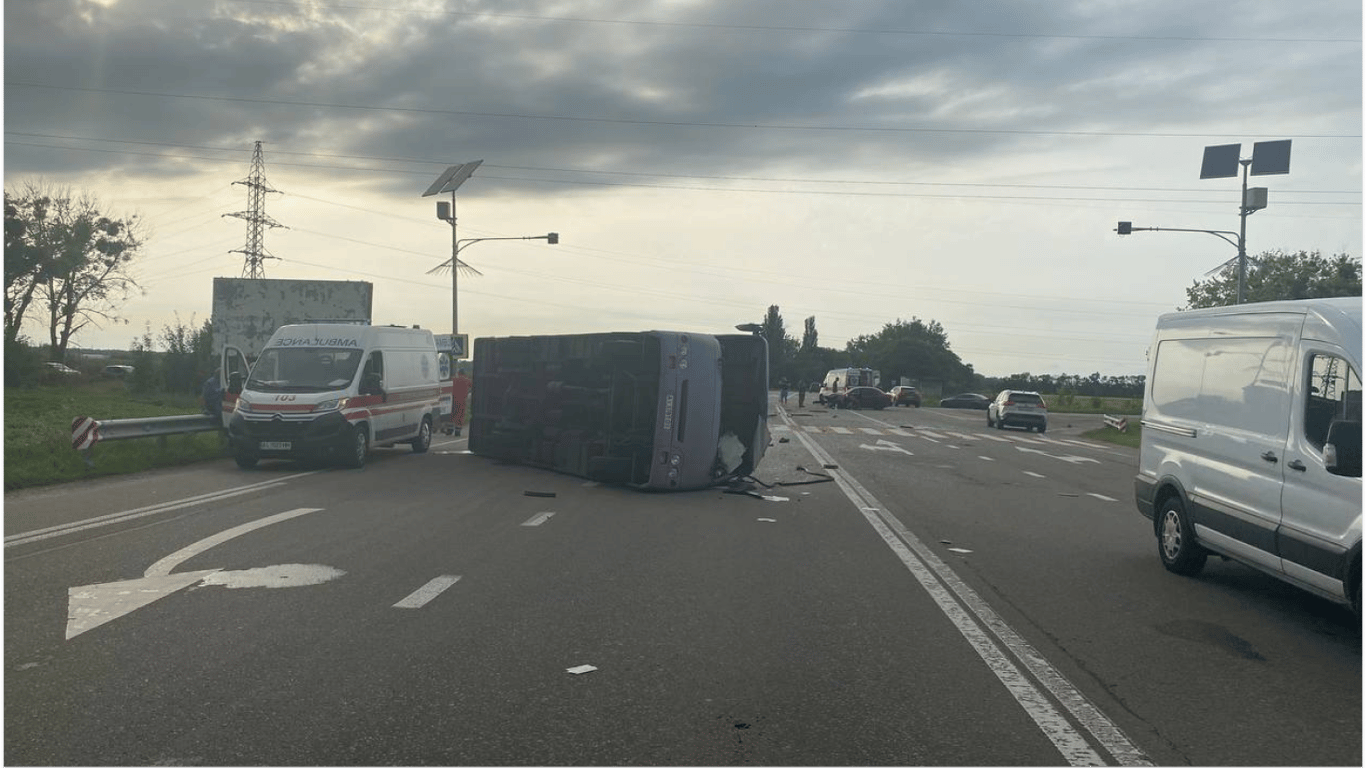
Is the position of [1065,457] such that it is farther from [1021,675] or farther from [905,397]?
[905,397]

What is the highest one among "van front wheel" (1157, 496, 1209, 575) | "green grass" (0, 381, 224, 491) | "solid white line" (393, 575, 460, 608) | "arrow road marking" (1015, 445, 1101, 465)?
"van front wheel" (1157, 496, 1209, 575)

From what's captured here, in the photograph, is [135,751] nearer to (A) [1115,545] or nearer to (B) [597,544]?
(B) [597,544]

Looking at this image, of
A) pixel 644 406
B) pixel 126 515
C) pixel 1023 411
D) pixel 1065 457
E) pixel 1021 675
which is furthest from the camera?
pixel 1023 411

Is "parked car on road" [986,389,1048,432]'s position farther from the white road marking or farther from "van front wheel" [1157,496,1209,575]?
"van front wheel" [1157,496,1209,575]

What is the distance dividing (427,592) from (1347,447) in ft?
19.1

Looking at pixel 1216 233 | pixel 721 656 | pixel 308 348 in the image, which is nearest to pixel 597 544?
pixel 721 656

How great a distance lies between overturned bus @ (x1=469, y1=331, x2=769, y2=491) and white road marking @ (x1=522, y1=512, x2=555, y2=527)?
110 inches

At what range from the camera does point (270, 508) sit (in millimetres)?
12406

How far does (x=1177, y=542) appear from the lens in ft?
29.9

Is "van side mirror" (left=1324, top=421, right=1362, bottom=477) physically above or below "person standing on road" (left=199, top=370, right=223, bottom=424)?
above

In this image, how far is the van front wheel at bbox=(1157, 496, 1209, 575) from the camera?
8891mm

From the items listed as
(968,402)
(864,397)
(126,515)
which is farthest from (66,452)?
(968,402)

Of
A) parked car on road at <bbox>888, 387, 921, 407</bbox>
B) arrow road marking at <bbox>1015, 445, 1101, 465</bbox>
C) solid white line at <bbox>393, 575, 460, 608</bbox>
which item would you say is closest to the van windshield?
solid white line at <bbox>393, 575, 460, 608</bbox>

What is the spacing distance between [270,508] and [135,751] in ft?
27.6
